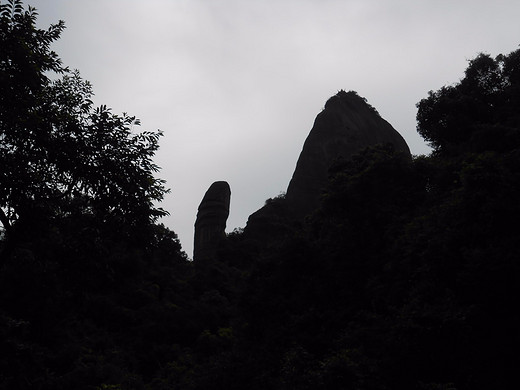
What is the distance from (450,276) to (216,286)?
71.5 ft

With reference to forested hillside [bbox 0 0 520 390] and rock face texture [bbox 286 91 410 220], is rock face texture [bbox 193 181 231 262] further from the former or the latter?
forested hillside [bbox 0 0 520 390]

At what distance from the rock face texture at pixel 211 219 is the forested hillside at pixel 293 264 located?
1782 centimetres

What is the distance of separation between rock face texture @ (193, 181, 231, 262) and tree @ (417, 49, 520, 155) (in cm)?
2383

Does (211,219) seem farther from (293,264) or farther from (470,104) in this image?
(293,264)

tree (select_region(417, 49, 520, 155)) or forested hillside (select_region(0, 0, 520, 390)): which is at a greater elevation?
tree (select_region(417, 49, 520, 155))

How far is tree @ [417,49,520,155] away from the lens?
22844mm

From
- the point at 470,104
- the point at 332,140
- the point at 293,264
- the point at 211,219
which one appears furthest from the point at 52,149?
the point at 332,140

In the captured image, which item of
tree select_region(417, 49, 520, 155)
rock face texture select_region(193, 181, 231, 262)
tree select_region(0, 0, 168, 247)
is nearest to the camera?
tree select_region(0, 0, 168, 247)

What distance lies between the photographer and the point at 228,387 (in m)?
→ 15.1

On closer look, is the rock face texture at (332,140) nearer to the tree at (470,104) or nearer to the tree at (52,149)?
the tree at (470,104)

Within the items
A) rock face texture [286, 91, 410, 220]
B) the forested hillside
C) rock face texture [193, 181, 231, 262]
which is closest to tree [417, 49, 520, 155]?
the forested hillside

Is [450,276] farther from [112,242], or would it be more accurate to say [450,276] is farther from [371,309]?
[112,242]

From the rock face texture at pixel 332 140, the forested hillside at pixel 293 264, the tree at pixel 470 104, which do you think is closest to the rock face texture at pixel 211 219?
the rock face texture at pixel 332 140

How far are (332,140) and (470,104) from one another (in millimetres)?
24059
